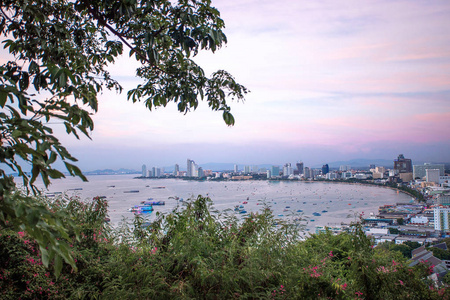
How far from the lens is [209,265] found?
6.77ft

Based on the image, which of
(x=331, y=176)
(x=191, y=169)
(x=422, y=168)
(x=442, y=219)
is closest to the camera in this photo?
(x=442, y=219)

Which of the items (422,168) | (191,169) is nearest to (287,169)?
(422,168)

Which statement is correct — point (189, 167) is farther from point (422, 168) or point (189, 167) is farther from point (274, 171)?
point (422, 168)

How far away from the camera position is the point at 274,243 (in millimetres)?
2266

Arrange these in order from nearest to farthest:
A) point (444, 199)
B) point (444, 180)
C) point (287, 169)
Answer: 1. point (444, 199)
2. point (444, 180)
3. point (287, 169)

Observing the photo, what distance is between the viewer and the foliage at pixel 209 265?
6.23 ft

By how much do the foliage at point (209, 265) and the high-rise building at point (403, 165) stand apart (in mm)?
10586

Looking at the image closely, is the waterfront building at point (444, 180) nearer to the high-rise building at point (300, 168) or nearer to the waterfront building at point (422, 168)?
the waterfront building at point (422, 168)

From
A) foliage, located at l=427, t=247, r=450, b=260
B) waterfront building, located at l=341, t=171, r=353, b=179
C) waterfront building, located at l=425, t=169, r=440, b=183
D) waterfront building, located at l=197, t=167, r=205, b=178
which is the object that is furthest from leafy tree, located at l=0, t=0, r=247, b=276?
waterfront building, located at l=341, t=171, r=353, b=179

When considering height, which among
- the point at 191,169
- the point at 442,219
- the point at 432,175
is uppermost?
the point at 191,169

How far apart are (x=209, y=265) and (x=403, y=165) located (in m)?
12.2

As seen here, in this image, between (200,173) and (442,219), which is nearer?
(442,219)

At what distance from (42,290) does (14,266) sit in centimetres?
41

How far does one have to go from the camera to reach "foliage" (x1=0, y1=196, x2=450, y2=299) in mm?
1899
